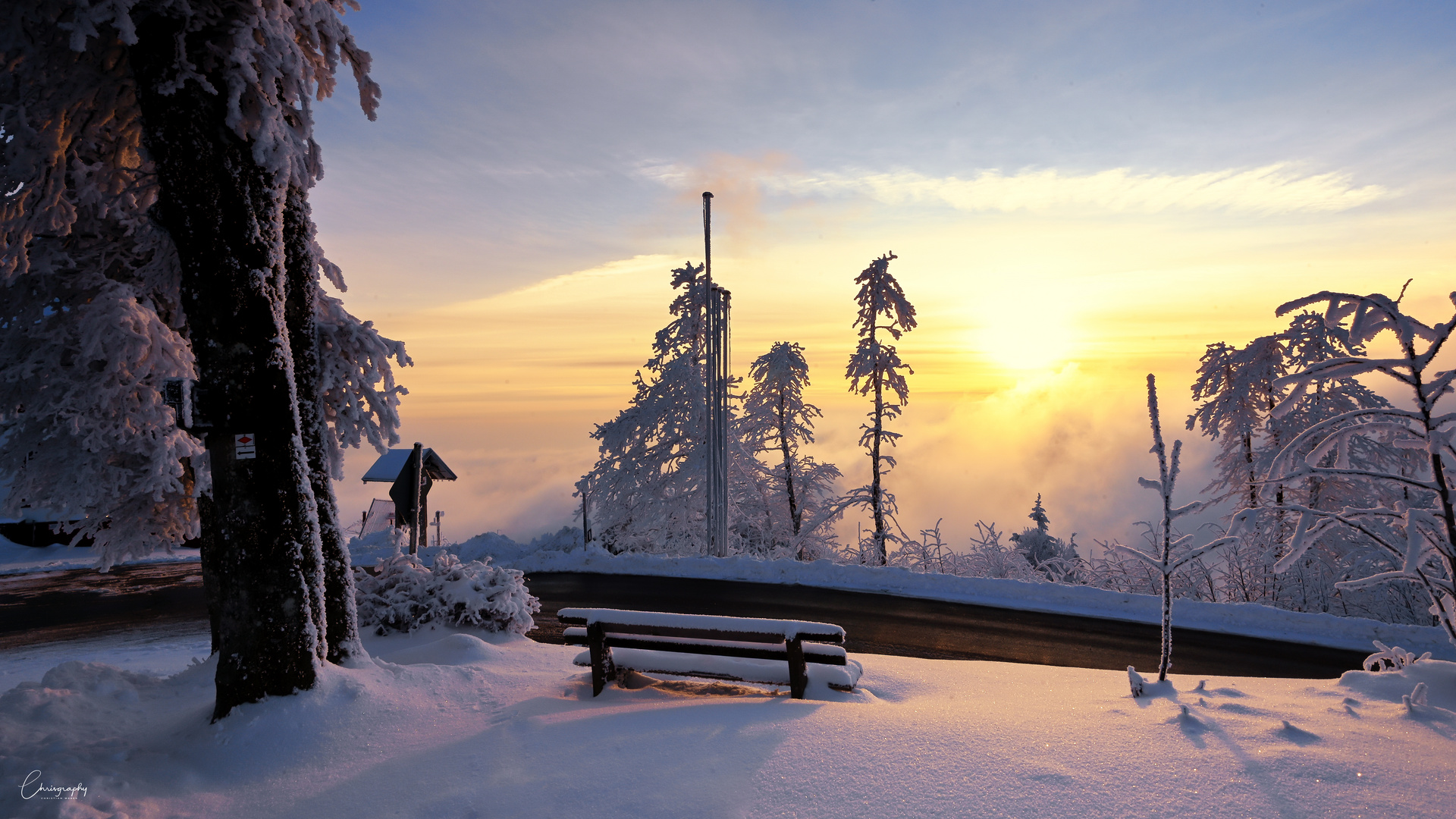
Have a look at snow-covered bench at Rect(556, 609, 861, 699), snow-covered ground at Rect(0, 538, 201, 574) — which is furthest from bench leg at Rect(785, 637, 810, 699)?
snow-covered ground at Rect(0, 538, 201, 574)

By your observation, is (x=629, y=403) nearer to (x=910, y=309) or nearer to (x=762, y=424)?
(x=762, y=424)

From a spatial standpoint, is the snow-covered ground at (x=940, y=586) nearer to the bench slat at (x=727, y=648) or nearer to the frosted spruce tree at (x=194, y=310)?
the bench slat at (x=727, y=648)

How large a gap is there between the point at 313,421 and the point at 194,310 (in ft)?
4.95

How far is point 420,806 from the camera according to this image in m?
4.53

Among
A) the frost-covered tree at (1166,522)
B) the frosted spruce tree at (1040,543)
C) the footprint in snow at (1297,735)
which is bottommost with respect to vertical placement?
the frosted spruce tree at (1040,543)

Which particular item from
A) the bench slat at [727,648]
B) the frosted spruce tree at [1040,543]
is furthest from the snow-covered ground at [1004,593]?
the frosted spruce tree at [1040,543]

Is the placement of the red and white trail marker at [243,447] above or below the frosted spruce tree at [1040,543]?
above

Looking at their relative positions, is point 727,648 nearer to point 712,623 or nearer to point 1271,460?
point 712,623

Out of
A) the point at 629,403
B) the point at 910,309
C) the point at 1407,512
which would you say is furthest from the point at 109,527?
the point at 910,309

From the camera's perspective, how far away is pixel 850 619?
12305 mm

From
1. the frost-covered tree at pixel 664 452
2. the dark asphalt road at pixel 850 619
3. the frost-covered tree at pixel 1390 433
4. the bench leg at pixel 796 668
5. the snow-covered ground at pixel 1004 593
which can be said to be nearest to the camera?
the frost-covered tree at pixel 1390 433

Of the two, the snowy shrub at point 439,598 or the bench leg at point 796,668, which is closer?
the bench leg at point 796,668

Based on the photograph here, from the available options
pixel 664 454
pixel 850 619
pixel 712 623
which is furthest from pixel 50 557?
pixel 712 623

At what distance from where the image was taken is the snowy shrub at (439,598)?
954cm
